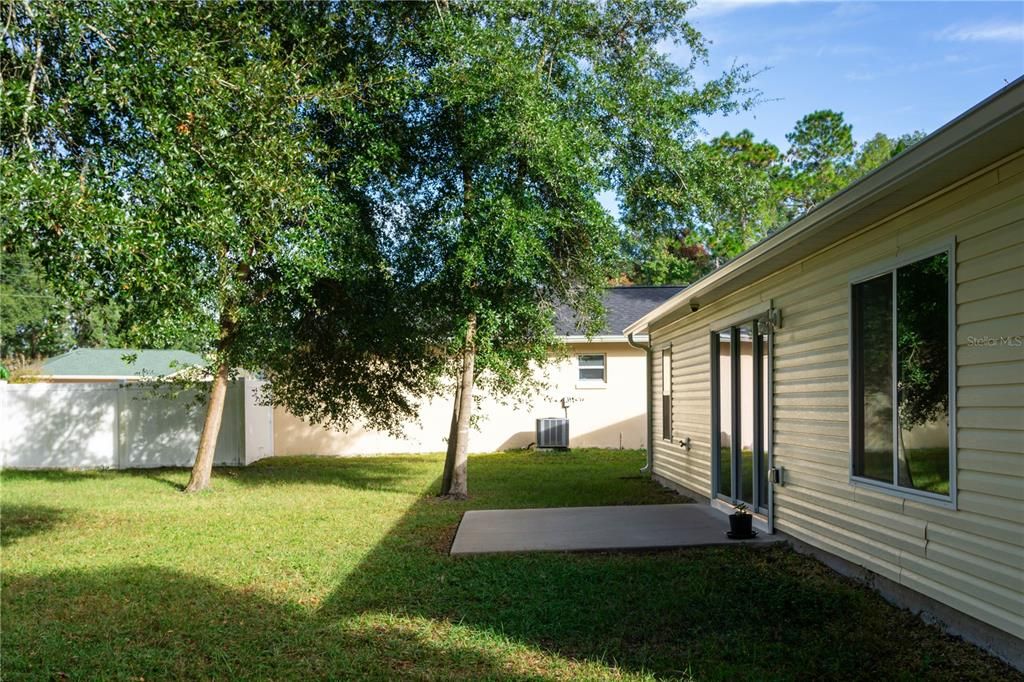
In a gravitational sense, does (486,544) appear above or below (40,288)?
below

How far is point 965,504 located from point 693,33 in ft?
27.8

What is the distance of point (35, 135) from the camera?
20.9ft

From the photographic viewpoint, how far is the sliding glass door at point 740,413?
8117mm

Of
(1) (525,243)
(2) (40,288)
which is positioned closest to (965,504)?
(1) (525,243)

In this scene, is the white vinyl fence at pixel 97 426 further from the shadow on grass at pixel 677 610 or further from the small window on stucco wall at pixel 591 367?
the shadow on grass at pixel 677 610

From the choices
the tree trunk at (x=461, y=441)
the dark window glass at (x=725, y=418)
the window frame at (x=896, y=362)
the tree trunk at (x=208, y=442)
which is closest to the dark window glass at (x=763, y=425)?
the dark window glass at (x=725, y=418)

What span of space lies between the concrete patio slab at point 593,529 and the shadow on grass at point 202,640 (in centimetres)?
216

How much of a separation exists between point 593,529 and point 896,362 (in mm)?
3712

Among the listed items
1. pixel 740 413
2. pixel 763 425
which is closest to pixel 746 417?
pixel 740 413

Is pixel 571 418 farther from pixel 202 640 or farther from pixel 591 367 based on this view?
pixel 202 640

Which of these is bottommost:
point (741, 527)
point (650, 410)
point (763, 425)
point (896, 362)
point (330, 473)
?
point (330, 473)

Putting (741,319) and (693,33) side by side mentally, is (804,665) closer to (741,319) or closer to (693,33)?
(741,319)

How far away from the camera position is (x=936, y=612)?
4781 mm

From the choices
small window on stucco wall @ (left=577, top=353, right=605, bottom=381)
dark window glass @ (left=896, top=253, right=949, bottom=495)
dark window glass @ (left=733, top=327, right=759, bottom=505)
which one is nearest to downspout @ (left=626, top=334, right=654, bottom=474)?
dark window glass @ (left=733, top=327, right=759, bottom=505)
